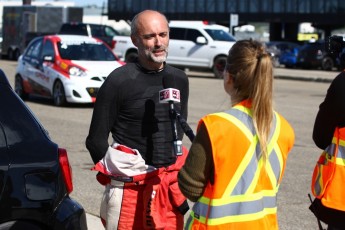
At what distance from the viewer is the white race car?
1783 cm

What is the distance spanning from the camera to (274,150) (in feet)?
12.2

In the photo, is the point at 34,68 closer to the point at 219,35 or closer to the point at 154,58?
the point at 219,35

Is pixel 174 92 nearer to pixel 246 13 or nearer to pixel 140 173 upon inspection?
pixel 140 173

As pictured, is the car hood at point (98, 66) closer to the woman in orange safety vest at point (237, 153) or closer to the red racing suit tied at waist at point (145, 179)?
the red racing suit tied at waist at point (145, 179)

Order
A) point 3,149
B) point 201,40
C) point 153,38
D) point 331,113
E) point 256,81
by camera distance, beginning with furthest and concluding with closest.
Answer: point 201,40 → point 3,149 → point 153,38 → point 331,113 → point 256,81

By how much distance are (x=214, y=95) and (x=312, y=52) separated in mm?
20323

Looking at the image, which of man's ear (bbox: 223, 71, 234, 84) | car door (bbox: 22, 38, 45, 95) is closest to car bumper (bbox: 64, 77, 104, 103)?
car door (bbox: 22, 38, 45, 95)

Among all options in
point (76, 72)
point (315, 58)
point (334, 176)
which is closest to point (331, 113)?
point (334, 176)

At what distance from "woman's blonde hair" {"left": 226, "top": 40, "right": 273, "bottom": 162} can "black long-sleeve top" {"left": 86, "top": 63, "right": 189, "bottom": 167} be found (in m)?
1.04

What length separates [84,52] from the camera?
18797 mm

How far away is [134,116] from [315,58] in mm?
37415

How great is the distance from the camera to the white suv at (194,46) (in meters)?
30.2

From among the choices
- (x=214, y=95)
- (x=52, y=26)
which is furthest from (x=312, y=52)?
(x=214, y=95)

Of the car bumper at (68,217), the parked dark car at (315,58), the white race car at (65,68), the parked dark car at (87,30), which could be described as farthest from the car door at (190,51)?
the car bumper at (68,217)
